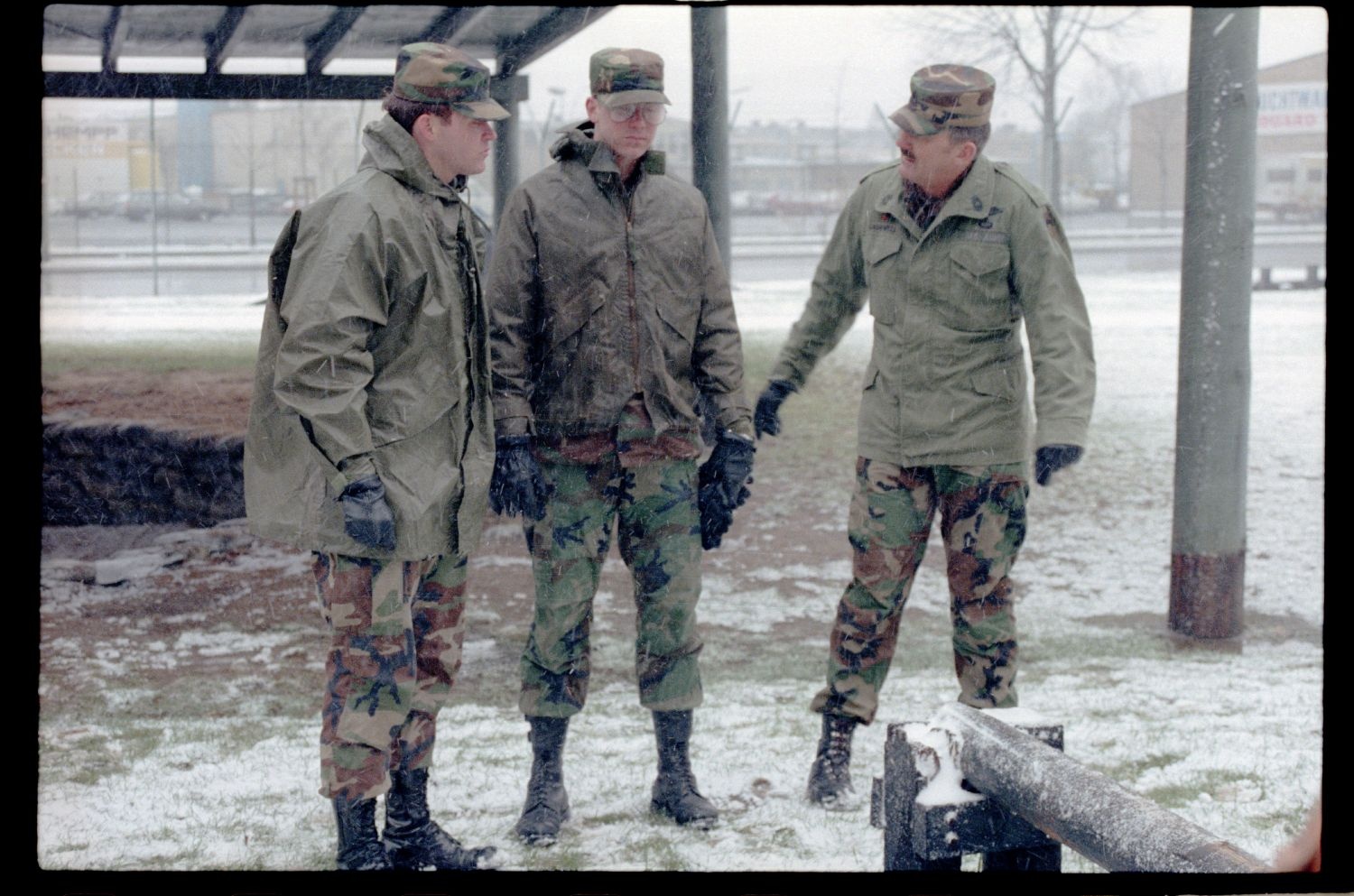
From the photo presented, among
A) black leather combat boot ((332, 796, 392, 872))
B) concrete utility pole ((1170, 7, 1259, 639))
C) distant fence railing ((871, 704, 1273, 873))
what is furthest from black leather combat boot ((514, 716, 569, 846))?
concrete utility pole ((1170, 7, 1259, 639))

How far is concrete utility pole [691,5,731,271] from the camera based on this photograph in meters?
7.79

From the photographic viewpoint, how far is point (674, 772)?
3.59m

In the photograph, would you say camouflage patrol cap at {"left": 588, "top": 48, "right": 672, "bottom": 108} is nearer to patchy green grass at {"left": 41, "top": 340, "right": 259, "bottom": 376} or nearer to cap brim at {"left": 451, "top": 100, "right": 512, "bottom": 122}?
cap brim at {"left": 451, "top": 100, "right": 512, "bottom": 122}

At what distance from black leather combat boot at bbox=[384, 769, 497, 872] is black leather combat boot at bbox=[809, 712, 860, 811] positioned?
2.93 ft

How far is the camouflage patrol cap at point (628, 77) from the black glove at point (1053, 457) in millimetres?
1305

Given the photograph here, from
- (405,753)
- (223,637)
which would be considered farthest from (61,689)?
(405,753)

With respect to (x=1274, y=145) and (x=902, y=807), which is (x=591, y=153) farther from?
(x=1274, y=145)

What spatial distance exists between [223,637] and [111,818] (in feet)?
7.34

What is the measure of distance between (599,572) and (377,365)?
2.58 feet

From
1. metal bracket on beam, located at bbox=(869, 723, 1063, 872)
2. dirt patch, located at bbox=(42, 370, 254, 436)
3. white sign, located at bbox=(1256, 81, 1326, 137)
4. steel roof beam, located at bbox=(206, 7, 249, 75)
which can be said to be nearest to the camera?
metal bracket on beam, located at bbox=(869, 723, 1063, 872)

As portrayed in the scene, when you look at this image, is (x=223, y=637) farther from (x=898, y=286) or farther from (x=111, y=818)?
(x=898, y=286)

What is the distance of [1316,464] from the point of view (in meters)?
8.87

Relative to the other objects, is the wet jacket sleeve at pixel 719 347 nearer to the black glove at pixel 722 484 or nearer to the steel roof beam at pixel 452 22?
the black glove at pixel 722 484

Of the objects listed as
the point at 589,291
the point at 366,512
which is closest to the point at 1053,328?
the point at 589,291
